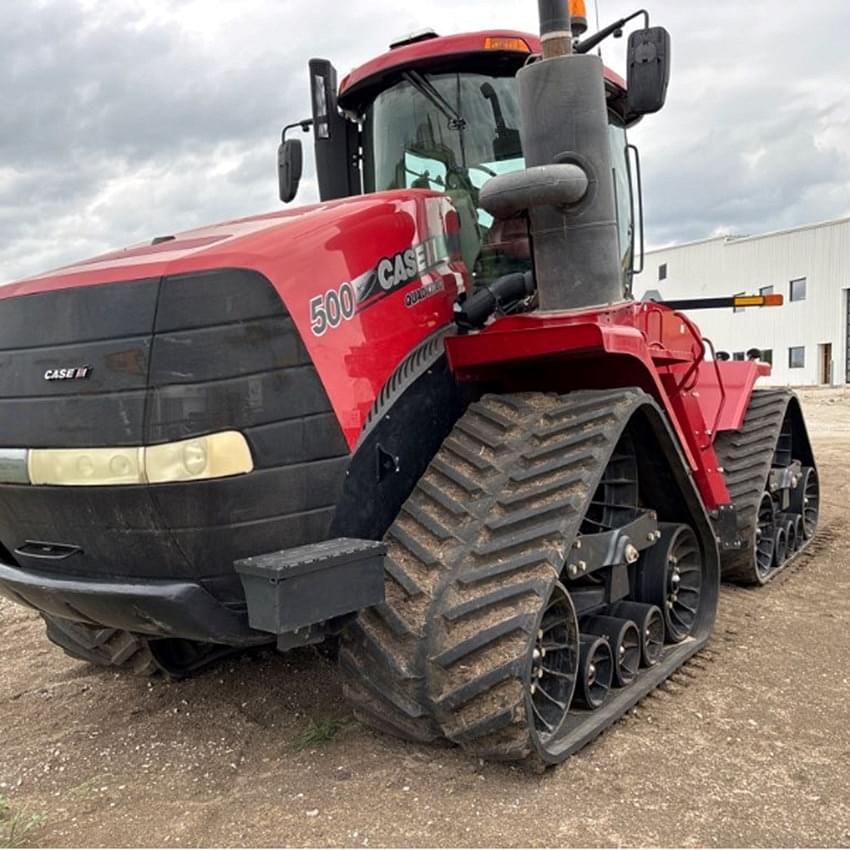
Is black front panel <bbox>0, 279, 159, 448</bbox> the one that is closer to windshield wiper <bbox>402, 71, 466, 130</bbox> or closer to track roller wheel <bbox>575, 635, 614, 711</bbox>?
track roller wheel <bbox>575, 635, 614, 711</bbox>

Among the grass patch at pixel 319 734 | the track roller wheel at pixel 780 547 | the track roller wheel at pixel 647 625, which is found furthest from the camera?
the track roller wheel at pixel 780 547

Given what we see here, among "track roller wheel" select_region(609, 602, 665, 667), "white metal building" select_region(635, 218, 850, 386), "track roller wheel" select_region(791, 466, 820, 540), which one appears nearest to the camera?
"track roller wheel" select_region(609, 602, 665, 667)

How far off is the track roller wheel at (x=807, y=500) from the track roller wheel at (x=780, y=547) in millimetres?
499

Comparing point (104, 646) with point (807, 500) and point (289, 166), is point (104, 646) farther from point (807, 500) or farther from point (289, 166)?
point (807, 500)

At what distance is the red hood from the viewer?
2594 millimetres

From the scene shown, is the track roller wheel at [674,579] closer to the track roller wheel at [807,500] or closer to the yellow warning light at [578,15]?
the yellow warning light at [578,15]

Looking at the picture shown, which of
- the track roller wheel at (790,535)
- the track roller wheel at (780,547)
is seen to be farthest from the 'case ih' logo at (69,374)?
the track roller wheel at (790,535)

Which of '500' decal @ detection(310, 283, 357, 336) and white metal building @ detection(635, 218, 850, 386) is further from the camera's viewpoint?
white metal building @ detection(635, 218, 850, 386)

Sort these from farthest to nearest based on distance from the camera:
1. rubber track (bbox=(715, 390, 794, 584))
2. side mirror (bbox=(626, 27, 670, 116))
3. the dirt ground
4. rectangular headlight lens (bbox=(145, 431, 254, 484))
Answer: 1. rubber track (bbox=(715, 390, 794, 584))
2. side mirror (bbox=(626, 27, 670, 116))
3. the dirt ground
4. rectangular headlight lens (bbox=(145, 431, 254, 484))

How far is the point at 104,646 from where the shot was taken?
12.7 ft

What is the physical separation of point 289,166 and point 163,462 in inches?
100.0

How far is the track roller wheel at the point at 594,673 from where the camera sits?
326 centimetres

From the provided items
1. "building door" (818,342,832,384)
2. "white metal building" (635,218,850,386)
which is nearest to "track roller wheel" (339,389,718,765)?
"white metal building" (635,218,850,386)

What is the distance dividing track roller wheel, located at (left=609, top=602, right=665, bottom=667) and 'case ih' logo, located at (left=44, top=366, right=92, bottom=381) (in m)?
2.31
